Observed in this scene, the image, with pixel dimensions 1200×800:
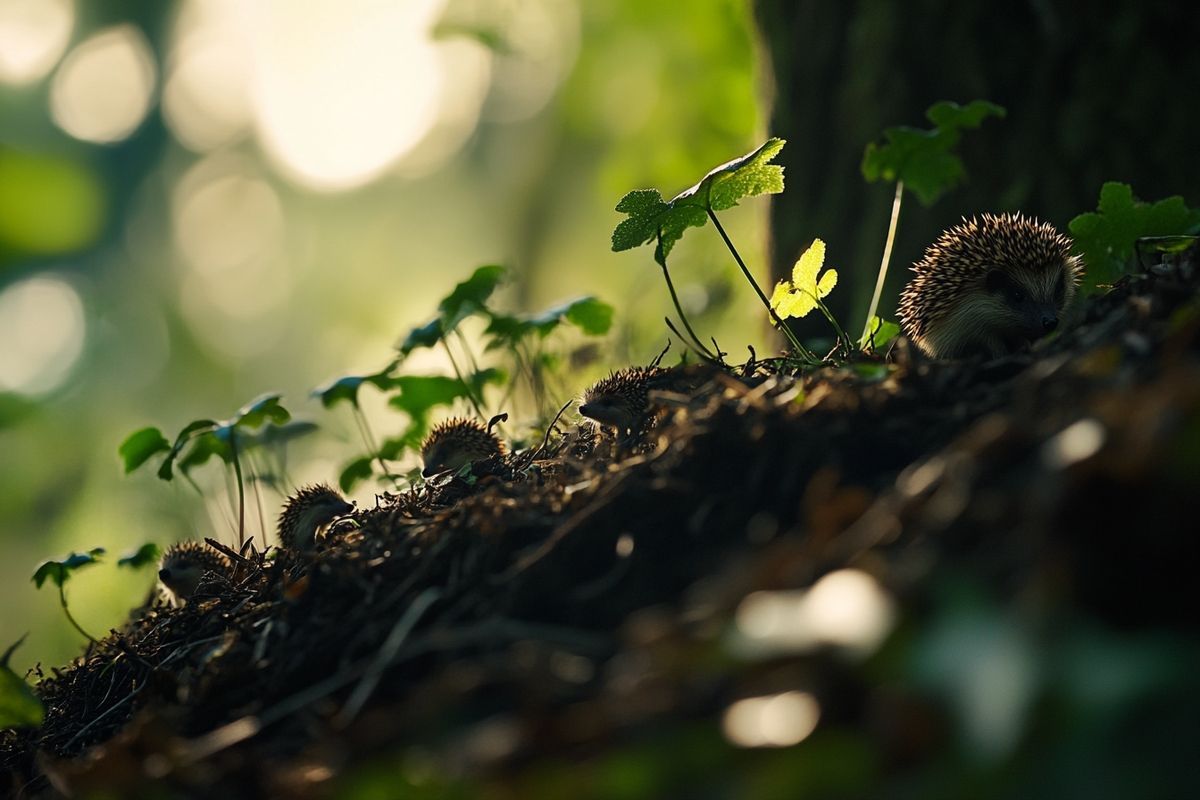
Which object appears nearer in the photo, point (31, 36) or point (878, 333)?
point (878, 333)

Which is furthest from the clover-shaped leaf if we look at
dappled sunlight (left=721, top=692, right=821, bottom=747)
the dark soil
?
dappled sunlight (left=721, top=692, right=821, bottom=747)

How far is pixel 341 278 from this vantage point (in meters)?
36.1

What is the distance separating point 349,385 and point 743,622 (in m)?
3.55

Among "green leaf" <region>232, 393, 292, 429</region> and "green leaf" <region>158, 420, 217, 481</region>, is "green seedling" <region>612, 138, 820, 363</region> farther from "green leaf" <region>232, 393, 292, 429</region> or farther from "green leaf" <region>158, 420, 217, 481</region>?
"green leaf" <region>158, 420, 217, 481</region>

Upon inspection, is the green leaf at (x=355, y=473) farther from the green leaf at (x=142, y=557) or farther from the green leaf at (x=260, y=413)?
the green leaf at (x=142, y=557)

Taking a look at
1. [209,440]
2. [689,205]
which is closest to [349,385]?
[209,440]

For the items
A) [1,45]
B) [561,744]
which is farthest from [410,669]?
[1,45]

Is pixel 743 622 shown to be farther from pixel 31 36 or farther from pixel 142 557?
pixel 31 36

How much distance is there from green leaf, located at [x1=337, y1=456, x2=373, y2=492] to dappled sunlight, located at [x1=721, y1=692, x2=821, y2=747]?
374 centimetres

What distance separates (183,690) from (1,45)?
1145 inches

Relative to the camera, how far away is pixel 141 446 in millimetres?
4816

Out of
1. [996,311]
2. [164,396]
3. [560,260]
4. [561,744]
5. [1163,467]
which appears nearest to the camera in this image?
[1163,467]

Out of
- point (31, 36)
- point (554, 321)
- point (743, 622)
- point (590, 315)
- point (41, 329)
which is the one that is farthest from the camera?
point (41, 329)

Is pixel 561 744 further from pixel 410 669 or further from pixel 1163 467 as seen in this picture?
pixel 1163 467
